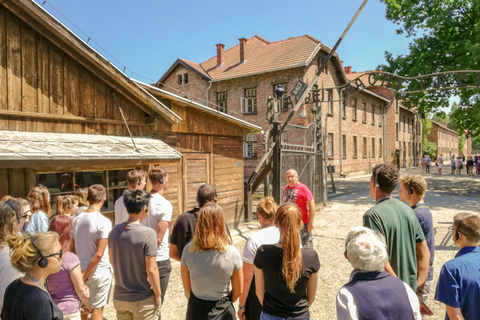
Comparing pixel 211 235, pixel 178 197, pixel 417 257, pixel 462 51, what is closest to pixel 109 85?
pixel 178 197

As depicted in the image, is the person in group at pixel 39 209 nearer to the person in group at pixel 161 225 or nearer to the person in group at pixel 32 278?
the person in group at pixel 161 225

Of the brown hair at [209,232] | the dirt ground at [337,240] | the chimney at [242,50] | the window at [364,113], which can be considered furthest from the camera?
the window at [364,113]

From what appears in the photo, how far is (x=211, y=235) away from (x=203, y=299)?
1.96 ft

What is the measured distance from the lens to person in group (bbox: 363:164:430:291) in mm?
2994

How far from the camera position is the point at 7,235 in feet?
9.36

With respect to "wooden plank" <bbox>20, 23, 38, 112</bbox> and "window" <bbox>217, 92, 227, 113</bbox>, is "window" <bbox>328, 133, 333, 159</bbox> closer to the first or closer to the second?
"window" <bbox>217, 92, 227, 113</bbox>

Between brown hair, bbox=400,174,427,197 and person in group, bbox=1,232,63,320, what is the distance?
360 cm

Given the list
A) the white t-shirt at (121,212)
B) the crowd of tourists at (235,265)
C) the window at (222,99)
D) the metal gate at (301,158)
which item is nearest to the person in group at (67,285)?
the crowd of tourists at (235,265)

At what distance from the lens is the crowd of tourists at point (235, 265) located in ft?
7.09

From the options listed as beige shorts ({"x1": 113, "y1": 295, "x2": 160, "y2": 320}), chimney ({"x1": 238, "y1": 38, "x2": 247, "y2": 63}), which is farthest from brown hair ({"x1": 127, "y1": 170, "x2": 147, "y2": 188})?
chimney ({"x1": 238, "y1": 38, "x2": 247, "y2": 63})

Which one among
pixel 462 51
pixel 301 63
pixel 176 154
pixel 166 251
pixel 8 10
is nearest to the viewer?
pixel 166 251

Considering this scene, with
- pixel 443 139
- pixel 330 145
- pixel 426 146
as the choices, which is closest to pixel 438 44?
pixel 330 145

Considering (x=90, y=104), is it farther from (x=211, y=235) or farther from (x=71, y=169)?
(x=211, y=235)

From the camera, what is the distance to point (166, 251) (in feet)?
13.8
